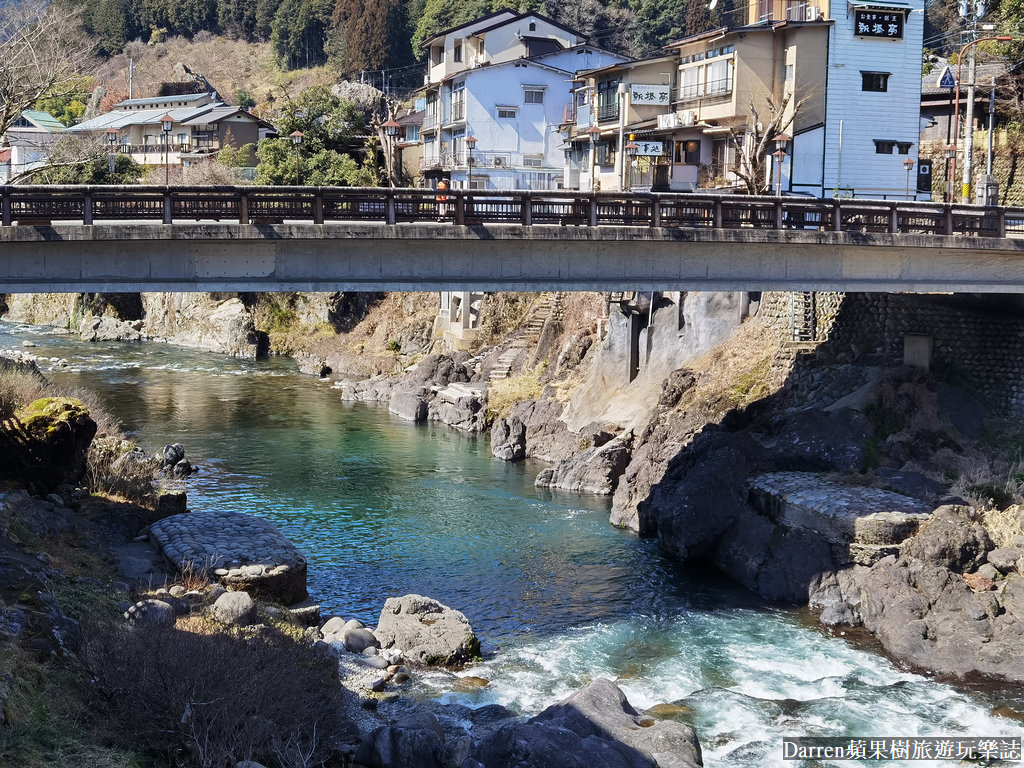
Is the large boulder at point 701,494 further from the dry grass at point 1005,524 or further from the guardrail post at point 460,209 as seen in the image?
the guardrail post at point 460,209

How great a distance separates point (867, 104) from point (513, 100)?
22380mm

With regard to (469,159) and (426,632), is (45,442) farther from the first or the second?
(469,159)

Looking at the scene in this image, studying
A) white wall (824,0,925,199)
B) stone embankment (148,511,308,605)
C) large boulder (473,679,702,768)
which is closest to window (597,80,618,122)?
white wall (824,0,925,199)

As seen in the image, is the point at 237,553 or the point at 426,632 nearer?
the point at 426,632

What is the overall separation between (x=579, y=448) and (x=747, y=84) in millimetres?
18266

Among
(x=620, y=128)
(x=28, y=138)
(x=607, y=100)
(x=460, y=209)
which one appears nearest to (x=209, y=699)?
(x=460, y=209)

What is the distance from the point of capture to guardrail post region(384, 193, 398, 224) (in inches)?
953

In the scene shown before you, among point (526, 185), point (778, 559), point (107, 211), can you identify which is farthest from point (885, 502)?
point (526, 185)

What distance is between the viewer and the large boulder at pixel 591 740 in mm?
14711

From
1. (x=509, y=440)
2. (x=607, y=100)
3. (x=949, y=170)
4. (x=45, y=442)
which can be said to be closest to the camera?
(x=45, y=442)

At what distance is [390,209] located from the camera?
79.4 feet

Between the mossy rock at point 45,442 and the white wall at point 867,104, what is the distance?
31.4m

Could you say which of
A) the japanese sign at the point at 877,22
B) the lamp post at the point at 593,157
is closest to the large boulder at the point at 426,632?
the japanese sign at the point at 877,22

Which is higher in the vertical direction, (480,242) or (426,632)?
(480,242)
